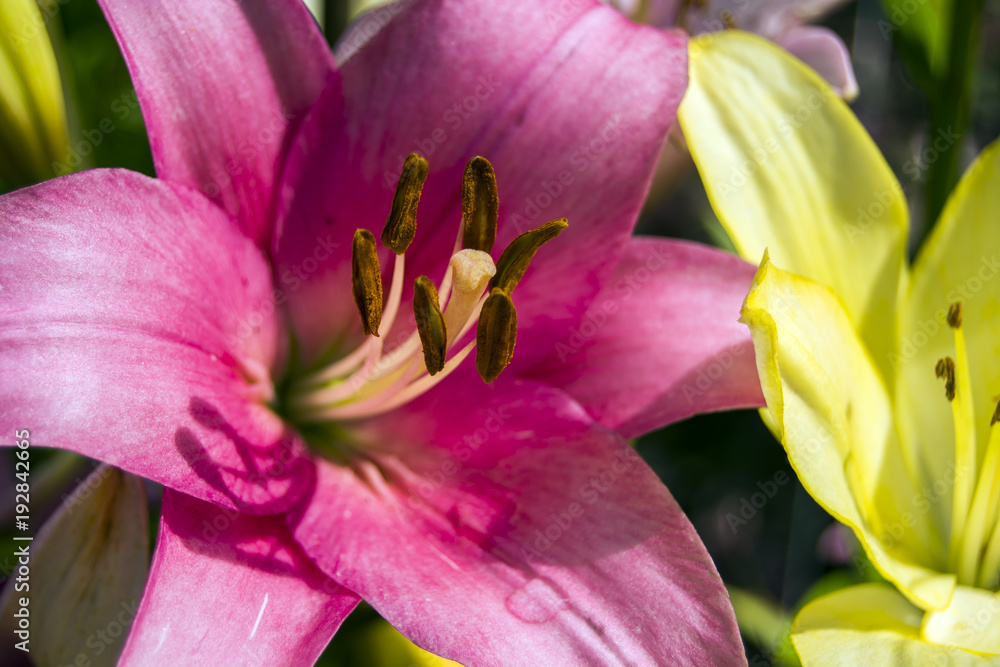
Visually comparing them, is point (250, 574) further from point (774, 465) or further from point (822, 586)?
point (774, 465)

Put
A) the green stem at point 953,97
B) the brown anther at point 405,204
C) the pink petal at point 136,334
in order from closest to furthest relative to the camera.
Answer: the pink petal at point 136,334, the brown anther at point 405,204, the green stem at point 953,97

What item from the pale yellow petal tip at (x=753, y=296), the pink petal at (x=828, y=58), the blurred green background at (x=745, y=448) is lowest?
the blurred green background at (x=745, y=448)

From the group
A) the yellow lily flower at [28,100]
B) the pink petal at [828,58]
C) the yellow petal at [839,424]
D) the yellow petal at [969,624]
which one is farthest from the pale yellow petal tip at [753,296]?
the yellow lily flower at [28,100]

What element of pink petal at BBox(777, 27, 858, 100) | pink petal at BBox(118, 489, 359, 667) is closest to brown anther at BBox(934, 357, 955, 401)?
pink petal at BBox(777, 27, 858, 100)

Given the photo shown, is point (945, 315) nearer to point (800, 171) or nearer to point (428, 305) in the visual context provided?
point (800, 171)

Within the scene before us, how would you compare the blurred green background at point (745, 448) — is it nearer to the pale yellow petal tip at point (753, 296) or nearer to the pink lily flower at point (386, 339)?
the pink lily flower at point (386, 339)
